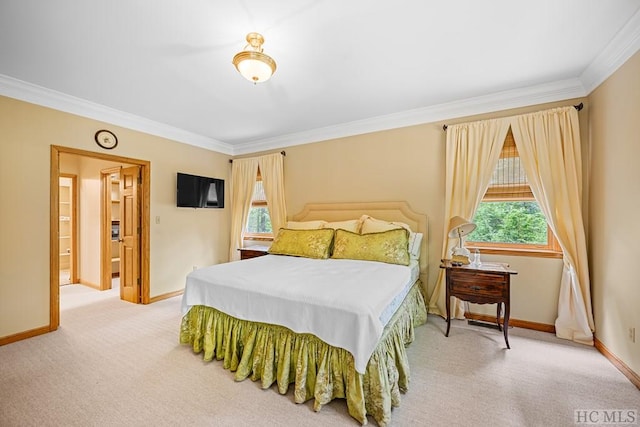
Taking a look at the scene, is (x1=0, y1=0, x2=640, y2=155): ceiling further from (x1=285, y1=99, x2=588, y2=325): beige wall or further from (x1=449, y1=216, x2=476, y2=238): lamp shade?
(x1=449, y1=216, x2=476, y2=238): lamp shade

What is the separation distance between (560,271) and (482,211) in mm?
942

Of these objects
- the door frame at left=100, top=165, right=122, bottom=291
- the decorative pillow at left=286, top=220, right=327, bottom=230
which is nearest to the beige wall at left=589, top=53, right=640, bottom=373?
the decorative pillow at left=286, top=220, right=327, bottom=230

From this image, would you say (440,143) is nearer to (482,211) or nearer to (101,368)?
(482,211)

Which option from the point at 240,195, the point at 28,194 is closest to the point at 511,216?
the point at 240,195

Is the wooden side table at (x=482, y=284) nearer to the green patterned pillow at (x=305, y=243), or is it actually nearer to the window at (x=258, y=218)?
the green patterned pillow at (x=305, y=243)

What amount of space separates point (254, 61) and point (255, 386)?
240 cm

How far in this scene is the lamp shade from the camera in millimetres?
2717

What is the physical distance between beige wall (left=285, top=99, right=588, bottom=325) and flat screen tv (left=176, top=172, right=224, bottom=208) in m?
1.30

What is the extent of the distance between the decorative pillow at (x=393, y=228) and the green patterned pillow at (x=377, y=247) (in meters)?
0.16

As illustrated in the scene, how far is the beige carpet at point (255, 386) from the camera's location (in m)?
1.65

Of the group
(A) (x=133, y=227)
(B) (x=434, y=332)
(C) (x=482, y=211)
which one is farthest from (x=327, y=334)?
(A) (x=133, y=227)

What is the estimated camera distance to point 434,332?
9.23 feet

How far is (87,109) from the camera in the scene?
10.4 feet

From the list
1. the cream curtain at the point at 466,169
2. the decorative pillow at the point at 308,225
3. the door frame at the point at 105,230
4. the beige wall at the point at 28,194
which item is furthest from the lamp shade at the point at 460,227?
the door frame at the point at 105,230
